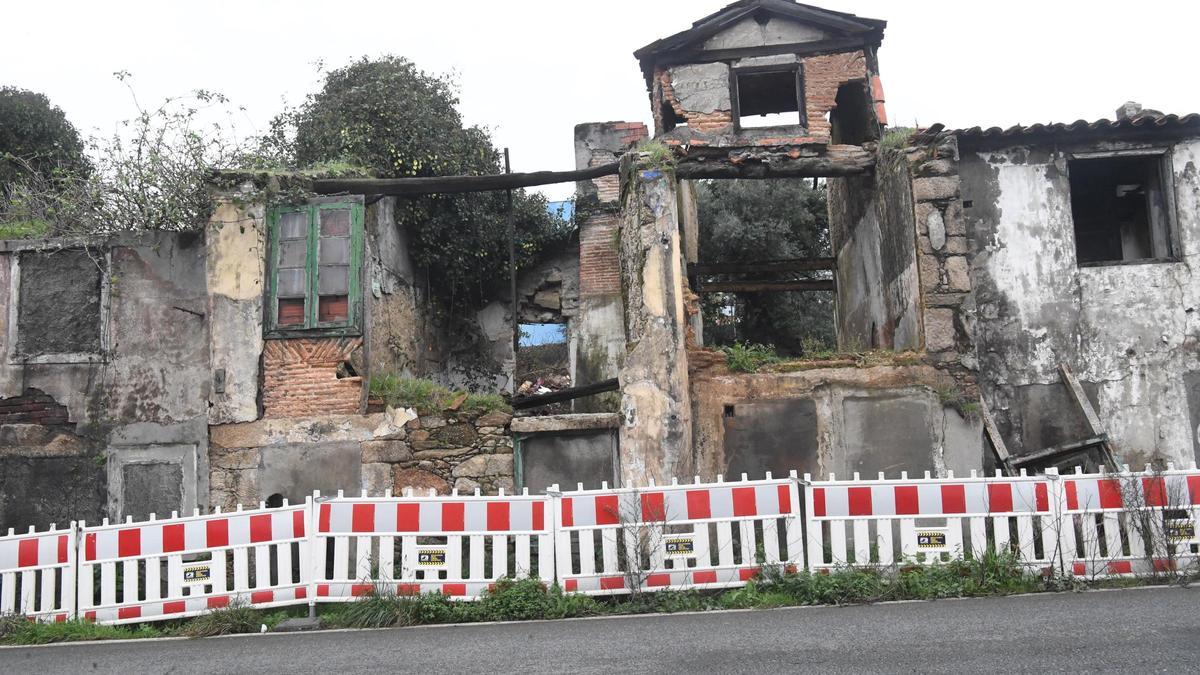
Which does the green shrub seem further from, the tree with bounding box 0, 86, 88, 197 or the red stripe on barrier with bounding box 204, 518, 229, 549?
the tree with bounding box 0, 86, 88, 197

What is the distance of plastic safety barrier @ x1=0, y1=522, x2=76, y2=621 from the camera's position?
23.9ft

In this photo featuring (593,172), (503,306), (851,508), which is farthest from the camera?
(503,306)

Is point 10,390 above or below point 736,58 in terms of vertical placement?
below

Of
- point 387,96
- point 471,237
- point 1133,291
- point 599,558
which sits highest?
point 387,96

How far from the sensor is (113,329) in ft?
37.0

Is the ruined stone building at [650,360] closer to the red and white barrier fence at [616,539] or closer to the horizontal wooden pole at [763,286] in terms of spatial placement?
the red and white barrier fence at [616,539]

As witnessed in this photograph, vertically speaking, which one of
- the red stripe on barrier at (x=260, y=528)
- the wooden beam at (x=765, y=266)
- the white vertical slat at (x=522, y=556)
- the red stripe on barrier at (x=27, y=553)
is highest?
the wooden beam at (x=765, y=266)

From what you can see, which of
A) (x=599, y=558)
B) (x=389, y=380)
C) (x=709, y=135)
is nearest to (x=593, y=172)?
(x=709, y=135)

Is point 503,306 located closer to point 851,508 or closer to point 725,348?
point 725,348

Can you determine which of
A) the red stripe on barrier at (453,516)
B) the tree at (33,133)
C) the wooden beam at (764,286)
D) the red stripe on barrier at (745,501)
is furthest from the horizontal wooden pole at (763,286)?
the tree at (33,133)

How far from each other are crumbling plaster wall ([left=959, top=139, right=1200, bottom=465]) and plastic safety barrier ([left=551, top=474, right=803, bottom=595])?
5584mm

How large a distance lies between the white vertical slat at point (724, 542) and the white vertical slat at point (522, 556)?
158 centimetres

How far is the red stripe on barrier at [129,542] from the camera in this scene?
23.9 feet

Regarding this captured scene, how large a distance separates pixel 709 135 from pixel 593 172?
212cm
